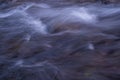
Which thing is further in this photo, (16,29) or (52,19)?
(52,19)

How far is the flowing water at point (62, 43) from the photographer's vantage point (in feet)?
15.8

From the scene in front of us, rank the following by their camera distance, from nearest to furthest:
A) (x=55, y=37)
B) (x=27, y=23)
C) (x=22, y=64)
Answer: (x=22, y=64)
(x=55, y=37)
(x=27, y=23)

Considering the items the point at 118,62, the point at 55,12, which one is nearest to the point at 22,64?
the point at 118,62

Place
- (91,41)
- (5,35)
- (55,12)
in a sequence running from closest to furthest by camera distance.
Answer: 1. (91,41)
2. (5,35)
3. (55,12)

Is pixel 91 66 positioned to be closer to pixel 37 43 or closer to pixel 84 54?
pixel 84 54

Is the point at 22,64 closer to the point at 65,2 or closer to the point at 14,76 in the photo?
the point at 14,76

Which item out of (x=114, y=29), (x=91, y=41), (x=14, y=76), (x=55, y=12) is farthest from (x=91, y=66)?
(x=55, y=12)

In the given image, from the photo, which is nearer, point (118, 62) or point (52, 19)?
point (118, 62)

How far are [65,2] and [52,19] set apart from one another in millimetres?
1822

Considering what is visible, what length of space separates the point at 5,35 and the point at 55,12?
214cm

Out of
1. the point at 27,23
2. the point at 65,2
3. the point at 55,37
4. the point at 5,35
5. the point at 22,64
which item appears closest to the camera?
the point at 22,64

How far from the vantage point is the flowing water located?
480 centimetres

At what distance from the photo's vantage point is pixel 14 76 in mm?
4746

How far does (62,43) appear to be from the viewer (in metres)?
6.00
